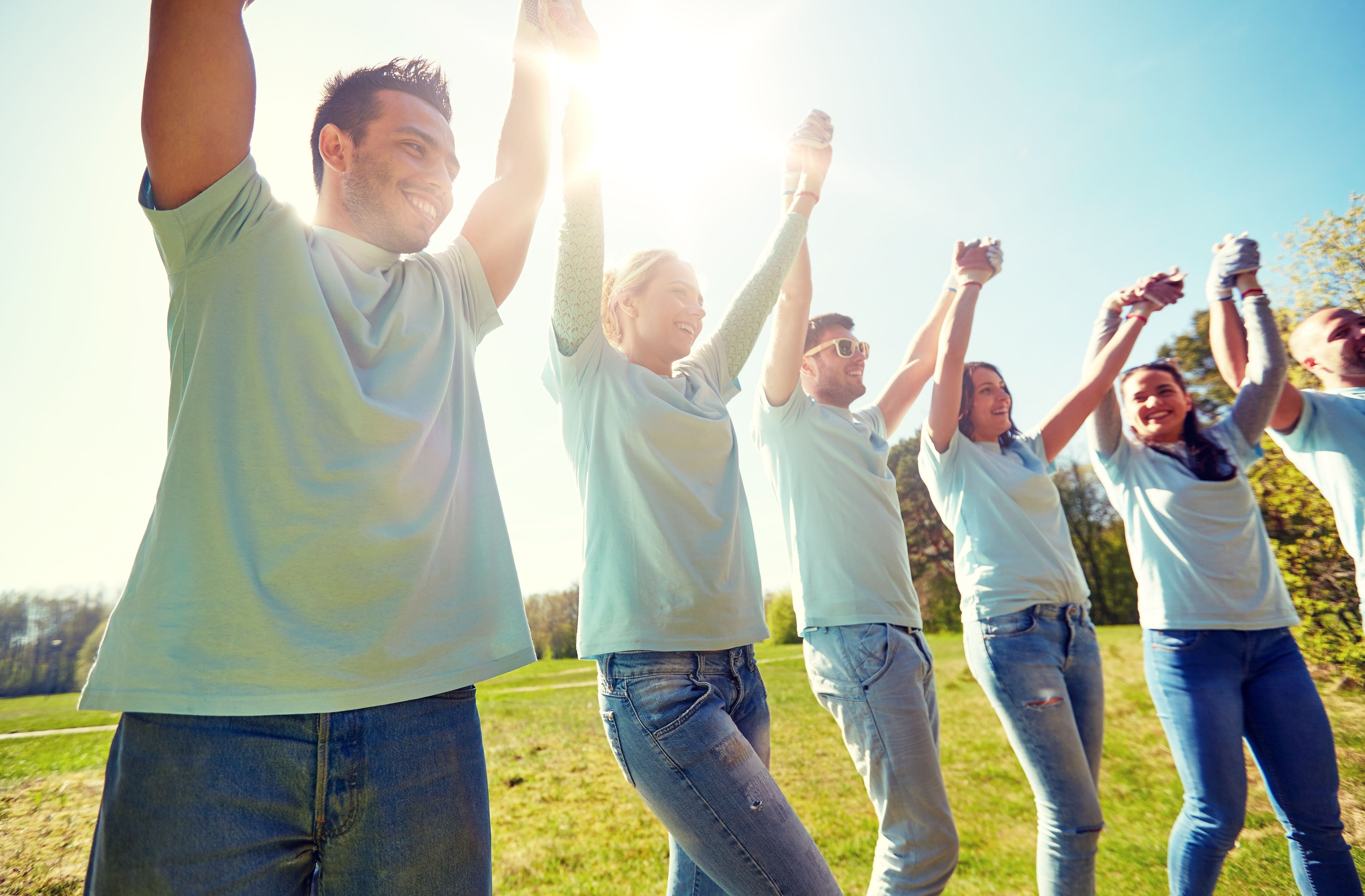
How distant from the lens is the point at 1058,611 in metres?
3.03

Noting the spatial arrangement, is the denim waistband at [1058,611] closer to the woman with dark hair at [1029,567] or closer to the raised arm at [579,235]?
the woman with dark hair at [1029,567]

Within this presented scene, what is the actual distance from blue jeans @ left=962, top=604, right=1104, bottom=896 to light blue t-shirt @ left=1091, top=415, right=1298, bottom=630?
402mm

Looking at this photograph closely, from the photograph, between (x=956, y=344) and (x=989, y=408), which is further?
(x=989, y=408)

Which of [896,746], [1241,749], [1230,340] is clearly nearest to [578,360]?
[896,746]

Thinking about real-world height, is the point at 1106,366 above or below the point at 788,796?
above

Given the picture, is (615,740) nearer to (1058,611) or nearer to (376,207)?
(376,207)

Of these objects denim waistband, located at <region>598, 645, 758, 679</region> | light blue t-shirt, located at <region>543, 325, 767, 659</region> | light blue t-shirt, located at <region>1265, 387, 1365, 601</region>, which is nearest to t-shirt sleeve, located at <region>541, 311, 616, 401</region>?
light blue t-shirt, located at <region>543, 325, 767, 659</region>

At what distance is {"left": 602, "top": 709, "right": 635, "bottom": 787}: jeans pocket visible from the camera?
1.69 meters

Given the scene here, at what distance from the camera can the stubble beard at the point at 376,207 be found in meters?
1.50

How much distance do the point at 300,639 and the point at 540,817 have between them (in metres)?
5.81

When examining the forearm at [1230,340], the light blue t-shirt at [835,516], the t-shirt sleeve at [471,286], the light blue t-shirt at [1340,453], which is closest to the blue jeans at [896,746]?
the light blue t-shirt at [835,516]

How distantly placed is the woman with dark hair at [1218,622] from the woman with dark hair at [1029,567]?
0.29m

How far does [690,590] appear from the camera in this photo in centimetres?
177

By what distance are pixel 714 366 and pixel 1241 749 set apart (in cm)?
275
